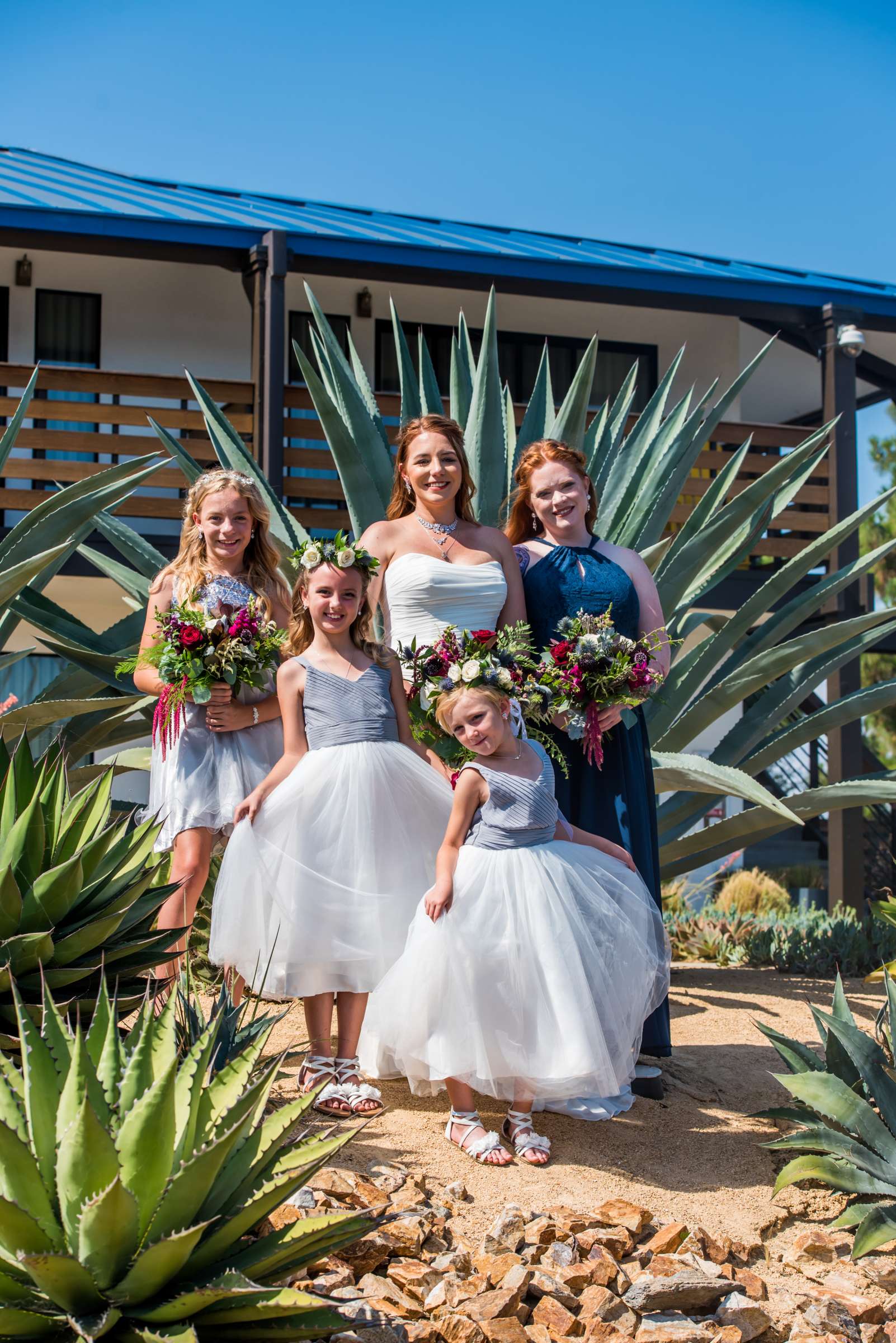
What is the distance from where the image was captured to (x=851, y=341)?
9594 mm

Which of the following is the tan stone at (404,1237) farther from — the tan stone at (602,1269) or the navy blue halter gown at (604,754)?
the navy blue halter gown at (604,754)

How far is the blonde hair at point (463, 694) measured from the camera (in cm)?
346

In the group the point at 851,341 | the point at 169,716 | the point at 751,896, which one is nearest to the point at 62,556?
the point at 169,716

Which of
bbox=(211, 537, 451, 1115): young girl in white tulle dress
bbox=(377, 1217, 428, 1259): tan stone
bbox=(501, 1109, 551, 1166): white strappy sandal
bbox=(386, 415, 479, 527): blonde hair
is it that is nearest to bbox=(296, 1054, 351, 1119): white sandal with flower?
bbox=(211, 537, 451, 1115): young girl in white tulle dress

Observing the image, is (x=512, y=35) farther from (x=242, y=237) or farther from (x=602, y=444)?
(x=602, y=444)

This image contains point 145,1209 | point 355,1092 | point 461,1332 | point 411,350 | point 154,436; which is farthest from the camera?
point 411,350

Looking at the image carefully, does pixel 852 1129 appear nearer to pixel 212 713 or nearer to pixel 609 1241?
pixel 609 1241

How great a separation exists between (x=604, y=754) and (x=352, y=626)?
2.88 ft

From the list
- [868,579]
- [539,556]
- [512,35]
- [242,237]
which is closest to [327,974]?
[539,556]

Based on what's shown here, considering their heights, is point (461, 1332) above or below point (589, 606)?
below

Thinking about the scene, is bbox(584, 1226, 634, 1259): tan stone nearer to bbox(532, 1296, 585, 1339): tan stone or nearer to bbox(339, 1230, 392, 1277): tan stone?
bbox(532, 1296, 585, 1339): tan stone

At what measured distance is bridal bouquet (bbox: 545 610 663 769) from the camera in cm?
367

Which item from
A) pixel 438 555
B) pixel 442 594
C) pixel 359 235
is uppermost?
pixel 359 235

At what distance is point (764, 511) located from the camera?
5.73 m
